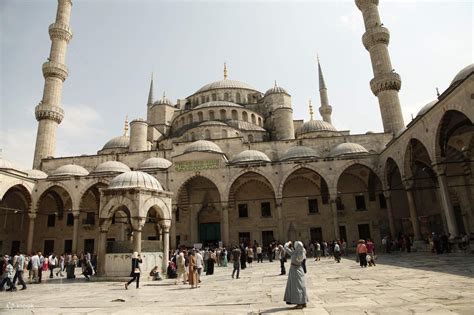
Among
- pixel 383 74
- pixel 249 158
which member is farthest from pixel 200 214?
pixel 383 74

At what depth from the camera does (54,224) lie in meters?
22.3

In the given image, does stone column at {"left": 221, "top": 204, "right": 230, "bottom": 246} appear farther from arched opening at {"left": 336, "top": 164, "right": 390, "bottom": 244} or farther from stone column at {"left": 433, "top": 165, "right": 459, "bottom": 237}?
stone column at {"left": 433, "top": 165, "right": 459, "bottom": 237}

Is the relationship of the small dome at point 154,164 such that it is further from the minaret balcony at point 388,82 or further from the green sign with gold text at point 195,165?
the minaret balcony at point 388,82

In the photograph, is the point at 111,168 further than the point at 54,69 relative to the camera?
No

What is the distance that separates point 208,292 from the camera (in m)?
6.96

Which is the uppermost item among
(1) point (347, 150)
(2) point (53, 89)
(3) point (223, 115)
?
(2) point (53, 89)

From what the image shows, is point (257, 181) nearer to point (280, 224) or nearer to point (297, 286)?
point (280, 224)

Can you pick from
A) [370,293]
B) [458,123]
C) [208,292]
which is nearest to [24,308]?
[208,292]

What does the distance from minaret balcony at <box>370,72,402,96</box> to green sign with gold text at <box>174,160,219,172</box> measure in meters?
11.9

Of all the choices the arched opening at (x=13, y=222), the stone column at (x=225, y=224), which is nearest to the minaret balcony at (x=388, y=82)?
the stone column at (x=225, y=224)

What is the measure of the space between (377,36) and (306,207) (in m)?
12.7

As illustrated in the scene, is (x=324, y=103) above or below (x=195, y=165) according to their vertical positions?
above

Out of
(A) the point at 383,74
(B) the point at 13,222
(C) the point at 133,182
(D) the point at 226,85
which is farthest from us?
(D) the point at 226,85

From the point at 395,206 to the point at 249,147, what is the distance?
9970 mm
